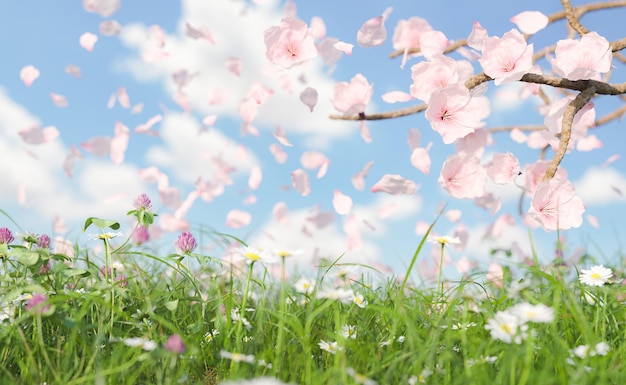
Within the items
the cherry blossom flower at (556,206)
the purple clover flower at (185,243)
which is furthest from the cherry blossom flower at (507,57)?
the purple clover flower at (185,243)

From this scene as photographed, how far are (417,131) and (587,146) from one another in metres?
1.09

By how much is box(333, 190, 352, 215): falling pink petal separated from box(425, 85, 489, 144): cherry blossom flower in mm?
815

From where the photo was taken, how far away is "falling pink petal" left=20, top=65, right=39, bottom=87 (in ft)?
10.7

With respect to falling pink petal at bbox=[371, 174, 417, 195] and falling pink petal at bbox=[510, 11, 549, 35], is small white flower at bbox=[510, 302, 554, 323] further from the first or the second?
falling pink petal at bbox=[510, 11, 549, 35]

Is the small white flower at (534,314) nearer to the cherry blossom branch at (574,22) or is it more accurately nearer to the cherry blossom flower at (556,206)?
the cherry blossom flower at (556,206)

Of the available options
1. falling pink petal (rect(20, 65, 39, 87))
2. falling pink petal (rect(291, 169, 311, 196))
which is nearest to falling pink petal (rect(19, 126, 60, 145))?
falling pink petal (rect(20, 65, 39, 87))

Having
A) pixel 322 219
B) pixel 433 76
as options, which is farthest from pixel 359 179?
pixel 433 76

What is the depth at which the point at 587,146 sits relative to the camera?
297 centimetres

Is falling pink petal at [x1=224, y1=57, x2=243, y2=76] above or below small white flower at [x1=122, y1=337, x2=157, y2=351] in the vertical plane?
above

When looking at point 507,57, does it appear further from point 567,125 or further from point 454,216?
point 454,216

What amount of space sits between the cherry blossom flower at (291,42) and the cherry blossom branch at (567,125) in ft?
2.47

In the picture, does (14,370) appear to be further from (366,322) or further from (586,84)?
(586,84)

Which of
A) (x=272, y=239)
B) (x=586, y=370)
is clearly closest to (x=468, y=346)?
(x=586, y=370)

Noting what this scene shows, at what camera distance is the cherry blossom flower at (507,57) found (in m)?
1.60
